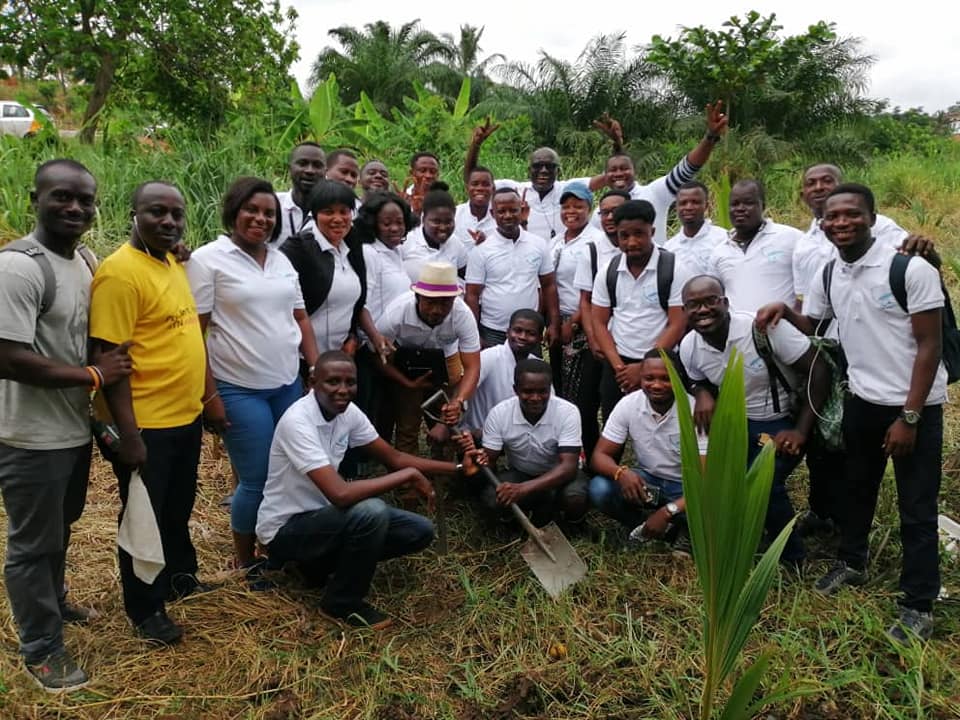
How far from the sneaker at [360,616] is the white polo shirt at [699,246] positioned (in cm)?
242

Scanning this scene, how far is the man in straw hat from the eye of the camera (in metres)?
3.95

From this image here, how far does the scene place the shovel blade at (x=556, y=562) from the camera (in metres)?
3.63

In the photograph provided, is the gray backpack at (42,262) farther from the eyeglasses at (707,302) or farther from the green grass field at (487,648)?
the eyeglasses at (707,302)

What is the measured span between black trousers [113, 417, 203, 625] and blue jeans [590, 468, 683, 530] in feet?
6.43

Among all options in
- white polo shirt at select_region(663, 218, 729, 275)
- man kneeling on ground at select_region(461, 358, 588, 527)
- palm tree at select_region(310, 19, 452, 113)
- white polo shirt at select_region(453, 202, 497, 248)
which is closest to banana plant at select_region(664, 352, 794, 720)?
man kneeling on ground at select_region(461, 358, 588, 527)

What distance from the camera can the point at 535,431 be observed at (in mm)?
4012

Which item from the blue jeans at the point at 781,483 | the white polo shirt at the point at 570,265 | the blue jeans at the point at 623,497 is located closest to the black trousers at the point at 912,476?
the blue jeans at the point at 781,483

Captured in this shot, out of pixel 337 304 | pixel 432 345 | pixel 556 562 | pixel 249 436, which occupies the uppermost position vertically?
pixel 337 304

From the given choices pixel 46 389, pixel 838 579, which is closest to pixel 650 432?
pixel 838 579

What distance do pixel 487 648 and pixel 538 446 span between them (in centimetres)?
114

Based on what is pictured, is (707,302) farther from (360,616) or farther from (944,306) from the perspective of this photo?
(360,616)

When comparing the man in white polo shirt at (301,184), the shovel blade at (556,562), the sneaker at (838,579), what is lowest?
the shovel blade at (556,562)

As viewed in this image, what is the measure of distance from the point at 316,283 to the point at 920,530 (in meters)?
2.89

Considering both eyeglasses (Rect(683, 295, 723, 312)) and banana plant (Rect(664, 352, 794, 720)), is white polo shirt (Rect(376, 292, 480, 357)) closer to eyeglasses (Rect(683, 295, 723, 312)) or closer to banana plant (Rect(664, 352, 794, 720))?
eyeglasses (Rect(683, 295, 723, 312))
